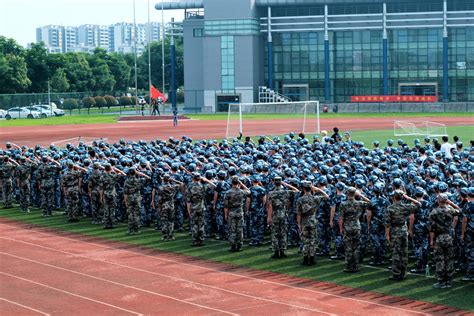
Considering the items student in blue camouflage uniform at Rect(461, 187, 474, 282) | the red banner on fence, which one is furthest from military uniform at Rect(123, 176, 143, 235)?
the red banner on fence

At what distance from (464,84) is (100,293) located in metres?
73.9

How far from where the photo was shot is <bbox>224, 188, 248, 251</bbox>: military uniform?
60.5ft

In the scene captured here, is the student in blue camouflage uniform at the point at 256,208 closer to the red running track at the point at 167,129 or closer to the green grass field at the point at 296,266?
the green grass field at the point at 296,266

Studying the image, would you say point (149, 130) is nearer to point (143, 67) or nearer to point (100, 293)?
point (100, 293)

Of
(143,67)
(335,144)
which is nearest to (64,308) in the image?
(335,144)

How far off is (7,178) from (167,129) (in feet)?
107

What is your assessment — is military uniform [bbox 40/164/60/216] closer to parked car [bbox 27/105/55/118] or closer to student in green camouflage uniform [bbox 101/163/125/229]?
student in green camouflage uniform [bbox 101/163/125/229]

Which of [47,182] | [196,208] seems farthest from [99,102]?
[196,208]

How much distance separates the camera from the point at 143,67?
405ft

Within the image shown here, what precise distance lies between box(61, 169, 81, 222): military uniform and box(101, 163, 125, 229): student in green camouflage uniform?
1387 millimetres

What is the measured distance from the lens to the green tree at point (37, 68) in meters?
93.0

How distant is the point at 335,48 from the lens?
8581cm

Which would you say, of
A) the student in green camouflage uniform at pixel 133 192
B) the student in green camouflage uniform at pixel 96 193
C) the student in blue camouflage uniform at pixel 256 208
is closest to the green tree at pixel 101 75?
the student in green camouflage uniform at pixel 96 193

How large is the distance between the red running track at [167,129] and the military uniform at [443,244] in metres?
33.6
